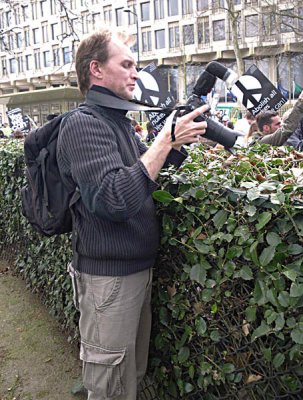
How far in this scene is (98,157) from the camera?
6.27ft

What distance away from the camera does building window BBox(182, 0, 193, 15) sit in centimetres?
4744

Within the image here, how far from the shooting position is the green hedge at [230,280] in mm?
1655

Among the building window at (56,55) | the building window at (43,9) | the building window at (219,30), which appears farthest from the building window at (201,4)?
the building window at (43,9)

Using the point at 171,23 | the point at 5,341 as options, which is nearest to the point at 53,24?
the point at 171,23

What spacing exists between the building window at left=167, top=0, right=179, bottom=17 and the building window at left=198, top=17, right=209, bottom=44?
3.14 m

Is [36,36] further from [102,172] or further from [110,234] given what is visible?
[102,172]

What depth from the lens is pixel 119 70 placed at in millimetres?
2148

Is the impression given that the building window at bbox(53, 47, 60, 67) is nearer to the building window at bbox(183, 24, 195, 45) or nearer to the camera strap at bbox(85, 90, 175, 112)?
the building window at bbox(183, 24, 195, 45)

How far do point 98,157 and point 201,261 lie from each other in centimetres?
60

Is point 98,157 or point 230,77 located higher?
point 230,77

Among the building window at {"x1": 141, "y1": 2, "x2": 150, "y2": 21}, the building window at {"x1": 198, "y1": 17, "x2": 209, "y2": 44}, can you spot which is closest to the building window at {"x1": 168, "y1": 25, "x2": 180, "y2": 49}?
the building window at {"x1": 198, "y1": 17, "x2": 209, "y2": 44}

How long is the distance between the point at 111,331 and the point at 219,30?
157 feet

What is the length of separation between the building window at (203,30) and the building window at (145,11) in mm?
7040

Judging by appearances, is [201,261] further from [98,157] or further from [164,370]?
[164,370]
